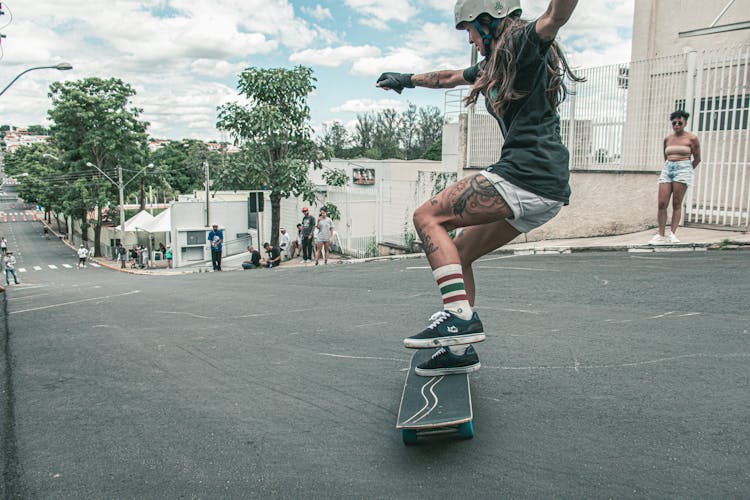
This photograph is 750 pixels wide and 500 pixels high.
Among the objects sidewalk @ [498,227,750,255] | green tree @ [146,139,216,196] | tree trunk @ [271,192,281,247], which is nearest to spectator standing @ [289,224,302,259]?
tree trunk @ [271,192,281,247]

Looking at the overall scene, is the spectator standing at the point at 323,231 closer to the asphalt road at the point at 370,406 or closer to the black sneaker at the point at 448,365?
the asphalt road at the point at 370,406

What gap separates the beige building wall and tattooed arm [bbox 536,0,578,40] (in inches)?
550

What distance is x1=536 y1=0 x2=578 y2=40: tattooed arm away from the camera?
7.47 ft

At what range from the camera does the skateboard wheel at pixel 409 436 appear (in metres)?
2.10

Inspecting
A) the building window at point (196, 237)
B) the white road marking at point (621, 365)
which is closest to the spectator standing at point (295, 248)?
the building window at point (196, 237)

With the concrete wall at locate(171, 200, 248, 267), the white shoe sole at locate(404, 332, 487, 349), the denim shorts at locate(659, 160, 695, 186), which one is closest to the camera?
the white shoe sole at locate(404, 332, 487, 349)

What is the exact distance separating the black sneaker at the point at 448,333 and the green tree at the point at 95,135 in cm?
4555

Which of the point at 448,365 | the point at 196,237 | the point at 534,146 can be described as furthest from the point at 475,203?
the point at 196,237

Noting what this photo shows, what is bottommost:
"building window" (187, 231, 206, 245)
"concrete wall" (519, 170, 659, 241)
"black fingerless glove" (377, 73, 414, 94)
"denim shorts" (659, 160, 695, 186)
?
"building window" (187, 231, 206, 245)

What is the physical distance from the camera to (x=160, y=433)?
92.0 inches

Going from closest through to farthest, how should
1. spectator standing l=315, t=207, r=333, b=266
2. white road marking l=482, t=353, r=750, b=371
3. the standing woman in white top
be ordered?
white road marking l=482, t=353, r=750, b=371 < the standing woman in white top < spectator standing l=315, t=207, r=333, b=266

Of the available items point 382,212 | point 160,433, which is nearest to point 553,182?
point 160,433

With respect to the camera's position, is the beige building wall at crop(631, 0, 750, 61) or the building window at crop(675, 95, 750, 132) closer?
the building window at crop(675, 95, 750, 132)

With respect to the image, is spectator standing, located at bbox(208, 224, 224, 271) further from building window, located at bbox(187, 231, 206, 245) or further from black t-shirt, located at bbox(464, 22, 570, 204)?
black t-shirt, located at bbox(464, 22, 570, 204)
